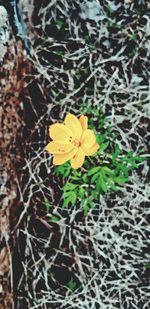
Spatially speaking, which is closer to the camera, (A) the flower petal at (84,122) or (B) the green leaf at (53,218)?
(A) the flower petal at (84,122)

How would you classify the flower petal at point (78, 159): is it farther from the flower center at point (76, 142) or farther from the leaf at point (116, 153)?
the leaf at point (116, 153)

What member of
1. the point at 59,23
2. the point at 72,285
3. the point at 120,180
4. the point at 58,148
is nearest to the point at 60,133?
the point at 58,148

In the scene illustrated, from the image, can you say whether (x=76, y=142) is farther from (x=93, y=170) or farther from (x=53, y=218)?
(x=53, y=218)

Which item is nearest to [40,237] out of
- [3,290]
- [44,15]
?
[3,290]

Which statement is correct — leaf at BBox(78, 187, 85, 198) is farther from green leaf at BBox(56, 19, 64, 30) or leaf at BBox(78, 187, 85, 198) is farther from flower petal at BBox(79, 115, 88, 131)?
green leaf at BBox(56, 19, 64, 30)

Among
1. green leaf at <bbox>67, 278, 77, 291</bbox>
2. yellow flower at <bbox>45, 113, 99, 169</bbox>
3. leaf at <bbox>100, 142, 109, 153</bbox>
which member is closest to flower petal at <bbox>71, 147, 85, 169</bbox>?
yellow flower at <bbox>45, 113, 99, 169</bbox>

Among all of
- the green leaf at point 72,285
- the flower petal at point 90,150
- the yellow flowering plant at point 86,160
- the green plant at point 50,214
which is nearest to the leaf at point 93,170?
the yellow flowering plant at point 86,160
